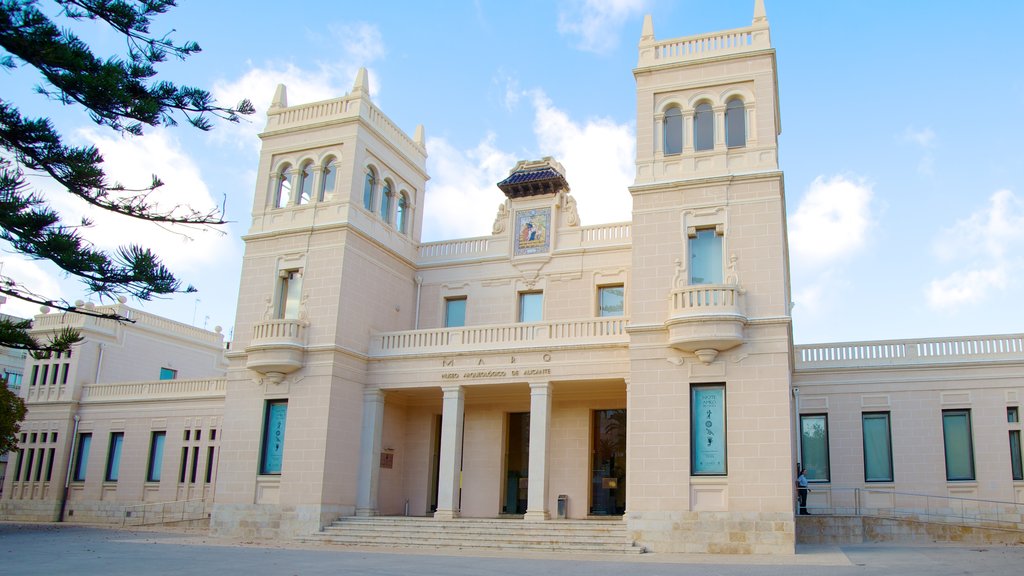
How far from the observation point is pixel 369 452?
27.4 m

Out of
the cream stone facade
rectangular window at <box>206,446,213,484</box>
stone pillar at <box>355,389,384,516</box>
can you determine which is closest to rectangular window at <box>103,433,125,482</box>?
the cream stone facade

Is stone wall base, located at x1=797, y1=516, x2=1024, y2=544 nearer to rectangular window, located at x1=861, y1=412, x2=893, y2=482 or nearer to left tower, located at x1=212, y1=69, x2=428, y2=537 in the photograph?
rectangular window, located at x1=861, y1=412, x2=893, y2=482

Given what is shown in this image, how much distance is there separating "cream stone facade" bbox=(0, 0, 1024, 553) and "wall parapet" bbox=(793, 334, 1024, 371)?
0.23 ft

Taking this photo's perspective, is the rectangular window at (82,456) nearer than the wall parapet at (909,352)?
No

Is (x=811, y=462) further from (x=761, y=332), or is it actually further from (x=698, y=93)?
(x=698, y=93)

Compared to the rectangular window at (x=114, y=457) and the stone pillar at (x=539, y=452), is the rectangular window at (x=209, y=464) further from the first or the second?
the stone pillar at (x=539, y=452)

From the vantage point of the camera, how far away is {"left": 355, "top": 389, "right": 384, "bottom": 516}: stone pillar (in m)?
27.0

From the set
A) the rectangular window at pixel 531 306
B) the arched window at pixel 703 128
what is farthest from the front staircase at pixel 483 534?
the arched window at pixel 703 128

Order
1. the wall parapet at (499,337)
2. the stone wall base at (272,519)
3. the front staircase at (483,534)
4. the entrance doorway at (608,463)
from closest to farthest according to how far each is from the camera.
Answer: the front staircase at (483,534) → the wall parapet at (499,337) → the stone wall base at (272,519) → the entrance doorway at (608,463)

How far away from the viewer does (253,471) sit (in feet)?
87.9

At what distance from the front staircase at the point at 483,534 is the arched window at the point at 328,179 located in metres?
10.6

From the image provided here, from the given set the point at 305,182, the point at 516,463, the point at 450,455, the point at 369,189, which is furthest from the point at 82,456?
the point at 516,463

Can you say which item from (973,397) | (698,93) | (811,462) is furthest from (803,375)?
(698,93)

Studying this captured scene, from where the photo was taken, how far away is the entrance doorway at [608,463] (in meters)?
27.4
